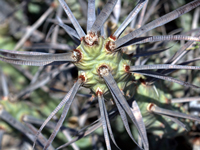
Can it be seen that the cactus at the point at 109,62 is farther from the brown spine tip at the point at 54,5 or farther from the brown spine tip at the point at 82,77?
the brown spine tip at the point at 54,5

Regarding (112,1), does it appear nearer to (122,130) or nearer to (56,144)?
(122,130)

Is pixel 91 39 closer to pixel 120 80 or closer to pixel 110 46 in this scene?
pixel 110 46

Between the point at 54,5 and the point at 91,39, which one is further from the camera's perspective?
the point at 54,5

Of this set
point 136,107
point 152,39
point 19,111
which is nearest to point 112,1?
point 152,39

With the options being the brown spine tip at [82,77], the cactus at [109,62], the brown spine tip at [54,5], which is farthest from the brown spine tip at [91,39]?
the brown spine tip at [54,5]

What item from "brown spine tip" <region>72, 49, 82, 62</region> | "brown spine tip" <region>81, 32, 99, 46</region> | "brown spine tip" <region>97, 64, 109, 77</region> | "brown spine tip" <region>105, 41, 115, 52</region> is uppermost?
"brown spine tip" <region>81, 32, 99, 46</region>

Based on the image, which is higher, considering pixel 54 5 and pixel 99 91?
pixel 54 5

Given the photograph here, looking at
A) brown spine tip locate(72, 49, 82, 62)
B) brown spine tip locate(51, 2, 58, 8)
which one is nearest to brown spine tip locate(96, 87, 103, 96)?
brown spine tip locate(72, 49, 82, 62)

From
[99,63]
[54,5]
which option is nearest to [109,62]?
[99,63]

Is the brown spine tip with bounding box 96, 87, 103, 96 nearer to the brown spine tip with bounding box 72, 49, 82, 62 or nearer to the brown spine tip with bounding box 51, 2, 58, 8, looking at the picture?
the brown spine tip with bounding box 72, 49, 82, 62
